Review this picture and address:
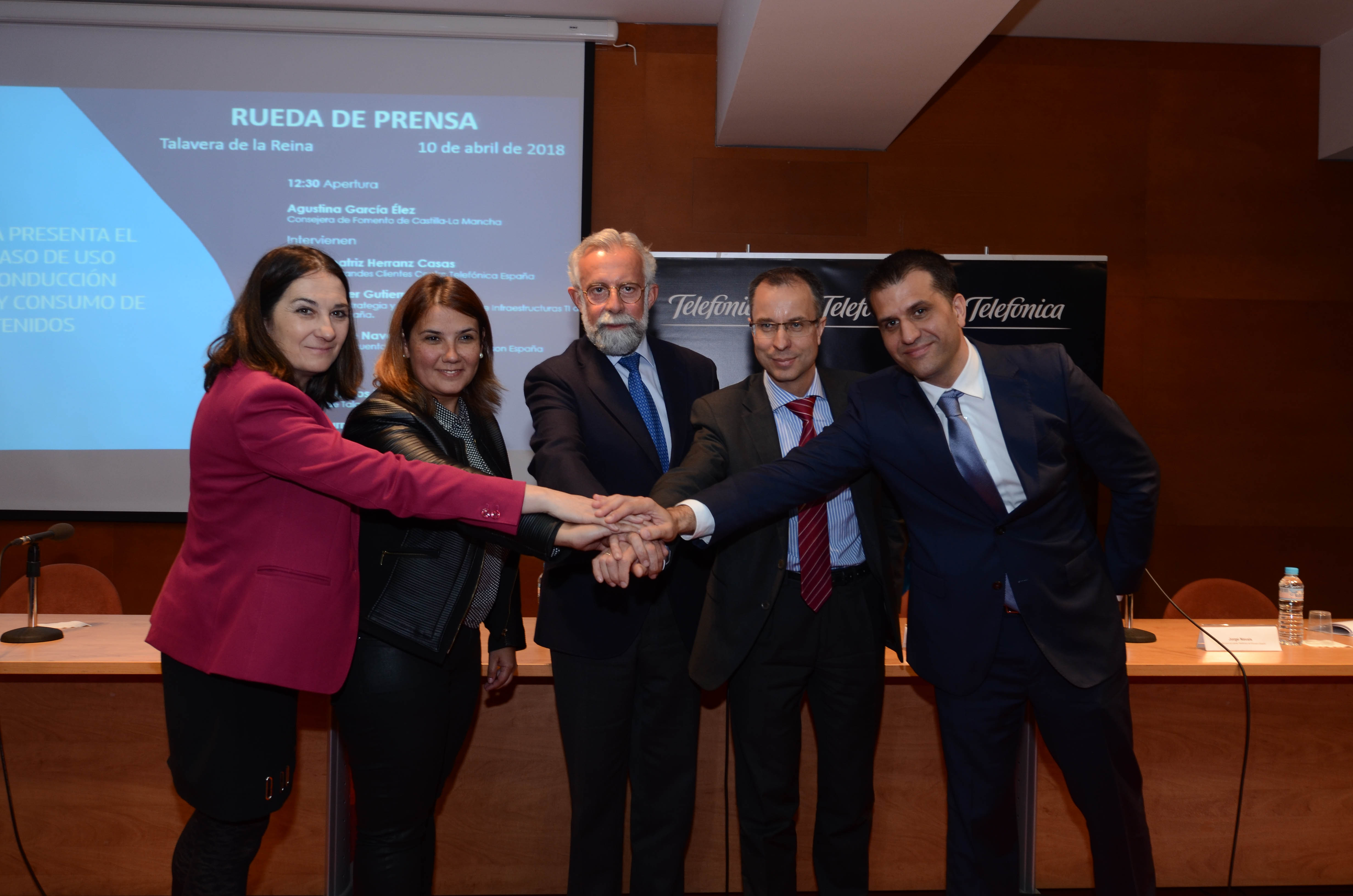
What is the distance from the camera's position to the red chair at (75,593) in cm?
319

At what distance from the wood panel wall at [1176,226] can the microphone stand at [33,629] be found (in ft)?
9.79

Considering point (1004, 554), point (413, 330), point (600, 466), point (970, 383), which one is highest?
point (413, 330)

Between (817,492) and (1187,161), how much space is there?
3.83 meters

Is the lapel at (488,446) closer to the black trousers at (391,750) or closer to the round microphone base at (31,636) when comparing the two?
the black trousers at (391,750)

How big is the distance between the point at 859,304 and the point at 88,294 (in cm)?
380

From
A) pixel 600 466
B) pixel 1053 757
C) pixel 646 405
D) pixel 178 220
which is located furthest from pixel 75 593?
pixel 1053 757

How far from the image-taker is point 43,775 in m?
2.48

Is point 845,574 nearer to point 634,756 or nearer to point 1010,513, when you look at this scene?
point 1010,513

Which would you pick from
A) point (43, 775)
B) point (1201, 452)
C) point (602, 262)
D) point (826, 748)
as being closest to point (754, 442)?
point (602, 262)

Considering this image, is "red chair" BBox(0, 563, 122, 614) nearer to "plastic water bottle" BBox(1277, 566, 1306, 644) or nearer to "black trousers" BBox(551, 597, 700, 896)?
"black trousers" BBox(551, 597, 700, 896)

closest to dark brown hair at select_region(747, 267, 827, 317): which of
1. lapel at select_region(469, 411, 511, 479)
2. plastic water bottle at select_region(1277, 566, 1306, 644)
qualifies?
lapel at select_region(469, 411, 511, 479)

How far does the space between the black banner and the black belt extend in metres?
1.96

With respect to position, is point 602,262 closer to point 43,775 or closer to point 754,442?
point 754,442

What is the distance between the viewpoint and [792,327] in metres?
2.20
